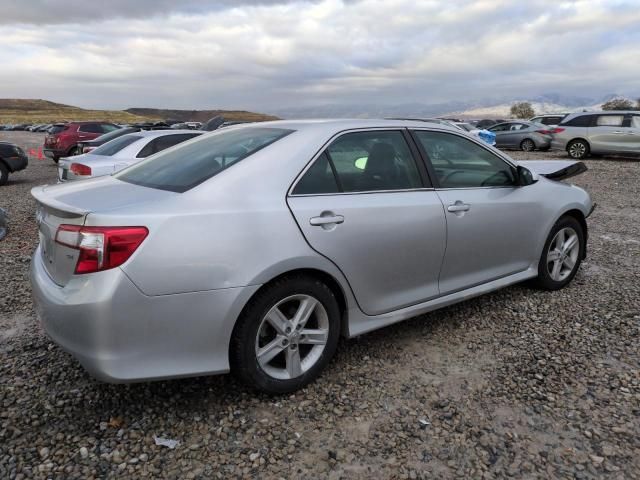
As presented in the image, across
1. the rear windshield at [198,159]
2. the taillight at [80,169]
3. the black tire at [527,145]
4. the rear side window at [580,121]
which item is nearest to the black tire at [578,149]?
the rear side window at [580,121]

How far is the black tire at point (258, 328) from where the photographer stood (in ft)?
8.52

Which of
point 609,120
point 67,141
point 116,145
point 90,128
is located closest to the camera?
point 116,145

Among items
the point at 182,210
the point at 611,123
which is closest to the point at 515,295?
the point at 182,210

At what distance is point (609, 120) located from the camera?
16734 millimetres

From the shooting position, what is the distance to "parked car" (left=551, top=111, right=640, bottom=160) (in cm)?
1625

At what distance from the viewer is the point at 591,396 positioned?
289 centimetres

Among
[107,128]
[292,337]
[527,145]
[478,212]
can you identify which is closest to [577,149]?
Result: [527,145]

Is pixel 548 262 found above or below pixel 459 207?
below

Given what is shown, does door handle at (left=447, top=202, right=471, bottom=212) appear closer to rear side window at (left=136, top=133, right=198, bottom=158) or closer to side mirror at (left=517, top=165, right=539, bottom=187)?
side mirror at (left=517, top=165, right=539, bottom=187)

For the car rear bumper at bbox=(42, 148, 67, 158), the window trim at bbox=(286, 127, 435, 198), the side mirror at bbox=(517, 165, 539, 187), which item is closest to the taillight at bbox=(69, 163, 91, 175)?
the window trim at bbox=(286, 127, 435, 198)

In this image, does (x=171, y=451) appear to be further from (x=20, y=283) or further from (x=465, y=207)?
(x=20, y=283)

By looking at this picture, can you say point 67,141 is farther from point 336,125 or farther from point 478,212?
point 478,212

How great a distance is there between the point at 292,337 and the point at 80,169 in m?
6.36

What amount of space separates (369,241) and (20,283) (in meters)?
3.64
